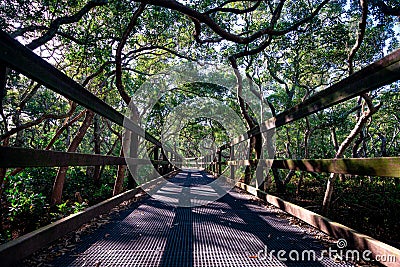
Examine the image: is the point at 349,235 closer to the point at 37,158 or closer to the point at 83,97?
the point at 37,158

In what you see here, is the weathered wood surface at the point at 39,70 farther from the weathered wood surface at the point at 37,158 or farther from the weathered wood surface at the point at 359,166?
the weathered wood surface at the point at 359,166

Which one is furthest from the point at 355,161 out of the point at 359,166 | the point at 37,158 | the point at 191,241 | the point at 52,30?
the point at 52,30

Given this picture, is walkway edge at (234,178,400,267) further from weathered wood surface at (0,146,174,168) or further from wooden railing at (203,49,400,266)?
weathered wood surface at (0,146,174,168)

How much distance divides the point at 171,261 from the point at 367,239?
1064 millimetres

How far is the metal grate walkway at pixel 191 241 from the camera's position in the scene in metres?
1.51

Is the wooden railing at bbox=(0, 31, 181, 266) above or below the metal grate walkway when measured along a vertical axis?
above

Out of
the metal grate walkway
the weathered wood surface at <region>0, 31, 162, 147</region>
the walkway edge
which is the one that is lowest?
the metal grate walkway

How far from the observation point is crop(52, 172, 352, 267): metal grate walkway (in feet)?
4.97

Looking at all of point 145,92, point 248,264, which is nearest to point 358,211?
point 248,264

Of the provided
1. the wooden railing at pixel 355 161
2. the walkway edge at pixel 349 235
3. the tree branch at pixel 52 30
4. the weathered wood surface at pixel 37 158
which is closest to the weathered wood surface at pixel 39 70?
the weathered wood surface at pixel 37 158

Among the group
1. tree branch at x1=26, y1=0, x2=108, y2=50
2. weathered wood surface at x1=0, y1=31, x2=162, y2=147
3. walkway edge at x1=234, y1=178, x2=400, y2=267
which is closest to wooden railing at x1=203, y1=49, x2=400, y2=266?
walkway edge at x1=234, y1=178, x2=400, y2=267

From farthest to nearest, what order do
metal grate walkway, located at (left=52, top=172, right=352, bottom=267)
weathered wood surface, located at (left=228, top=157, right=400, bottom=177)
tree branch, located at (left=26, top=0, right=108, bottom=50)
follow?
1. tree branch, located at (left=26, top=0, right=108, bottom=50)
2. metal grate walkway, located at (left=52, top=172, right=352, bottom=267)
3. weathered wood surface, located at (left=228, top=157, right=400, bottom=177)

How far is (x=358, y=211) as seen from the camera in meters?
6.87

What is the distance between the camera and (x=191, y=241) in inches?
73.4
